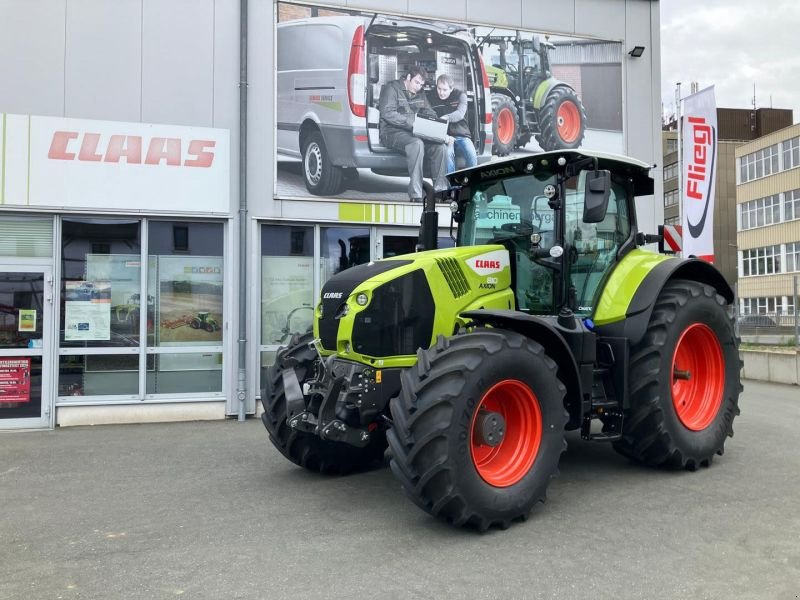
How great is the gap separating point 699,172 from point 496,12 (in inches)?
172

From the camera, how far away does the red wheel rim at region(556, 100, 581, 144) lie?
11.2 m

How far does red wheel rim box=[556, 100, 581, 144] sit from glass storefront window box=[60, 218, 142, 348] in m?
6.94

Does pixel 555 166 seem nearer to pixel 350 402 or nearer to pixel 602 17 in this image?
pixel 350 402

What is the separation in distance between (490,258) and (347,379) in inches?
64.4

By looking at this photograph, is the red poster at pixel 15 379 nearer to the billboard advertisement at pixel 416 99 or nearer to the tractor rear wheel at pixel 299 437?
the billboard advertisement at pixel 416 99

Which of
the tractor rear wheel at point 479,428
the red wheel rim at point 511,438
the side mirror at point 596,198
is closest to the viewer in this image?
the tractor rear wheel at point 479,428

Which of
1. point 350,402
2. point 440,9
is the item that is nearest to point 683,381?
point 350,402

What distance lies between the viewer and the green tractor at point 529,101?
35.5 feet

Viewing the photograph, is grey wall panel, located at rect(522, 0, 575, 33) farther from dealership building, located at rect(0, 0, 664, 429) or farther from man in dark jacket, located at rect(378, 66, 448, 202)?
man in dark jacket, located at rect(378, 66, 448, 202)

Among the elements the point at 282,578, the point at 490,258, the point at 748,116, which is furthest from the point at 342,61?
the point at 748,116

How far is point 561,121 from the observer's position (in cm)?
1123

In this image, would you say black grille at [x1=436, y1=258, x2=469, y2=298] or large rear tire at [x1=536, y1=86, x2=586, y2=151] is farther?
large rear tire at [x1=536, y1=86, x2=586, y2=151]

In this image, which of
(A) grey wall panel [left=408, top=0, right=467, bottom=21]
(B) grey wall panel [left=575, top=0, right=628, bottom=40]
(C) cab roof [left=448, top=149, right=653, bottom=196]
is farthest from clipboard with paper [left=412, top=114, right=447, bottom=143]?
(C) cab roof [left=448, top=149, right=653, bottom=196]

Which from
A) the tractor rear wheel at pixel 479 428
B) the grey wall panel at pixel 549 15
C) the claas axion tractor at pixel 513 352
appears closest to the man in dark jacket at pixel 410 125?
the grey wall panel at pixel 549 15
